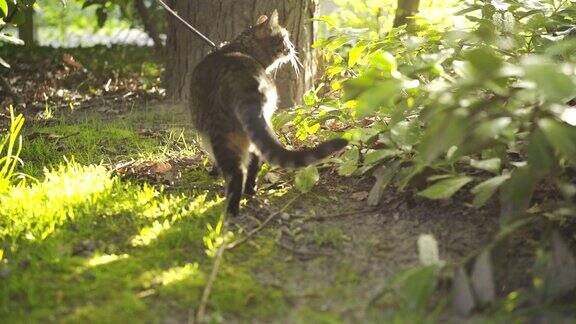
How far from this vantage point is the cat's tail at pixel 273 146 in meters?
2.54

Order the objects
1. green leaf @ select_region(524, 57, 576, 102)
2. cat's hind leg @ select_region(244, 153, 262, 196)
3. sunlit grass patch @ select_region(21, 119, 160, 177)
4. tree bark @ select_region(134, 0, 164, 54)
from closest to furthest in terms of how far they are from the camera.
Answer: green leaf @ select_region(524, 57, 576, 102), cat's hind leg @ select_region(244, 153, 262, 196), sunlit grass patch @ select_region(21, 119, 160, 177), tree bark @ select_region(134, 0, 164, 54)

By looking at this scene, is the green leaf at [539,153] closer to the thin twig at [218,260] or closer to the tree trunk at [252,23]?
the thin twig at [218,260]

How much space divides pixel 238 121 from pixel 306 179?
17.6 inches

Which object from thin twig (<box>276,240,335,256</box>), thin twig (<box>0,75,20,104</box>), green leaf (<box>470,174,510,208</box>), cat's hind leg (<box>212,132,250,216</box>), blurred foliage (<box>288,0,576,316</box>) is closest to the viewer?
blurred foliage (<box>288,0,576,316</box>)

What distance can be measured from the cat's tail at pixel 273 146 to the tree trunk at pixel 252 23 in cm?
178

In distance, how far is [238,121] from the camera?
9.67 ft

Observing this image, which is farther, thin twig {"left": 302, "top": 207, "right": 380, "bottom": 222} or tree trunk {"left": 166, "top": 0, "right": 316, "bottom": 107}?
tree trunk {"left": 166, "top": 0, "right": 316, "bottom": 107}

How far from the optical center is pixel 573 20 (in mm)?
3199

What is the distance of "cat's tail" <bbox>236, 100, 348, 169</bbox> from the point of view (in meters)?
2.54

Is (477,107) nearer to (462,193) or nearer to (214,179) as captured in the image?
(462,193)

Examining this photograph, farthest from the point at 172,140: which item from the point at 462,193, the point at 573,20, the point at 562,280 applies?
the point at 562,280

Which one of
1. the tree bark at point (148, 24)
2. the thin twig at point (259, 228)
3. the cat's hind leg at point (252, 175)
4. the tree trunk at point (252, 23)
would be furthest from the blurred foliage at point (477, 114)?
the tree bark at point (148, 24)

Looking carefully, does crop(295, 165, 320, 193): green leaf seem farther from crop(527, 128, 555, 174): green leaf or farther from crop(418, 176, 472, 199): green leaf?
A: crop(527, 128, 555, 174): green leaf

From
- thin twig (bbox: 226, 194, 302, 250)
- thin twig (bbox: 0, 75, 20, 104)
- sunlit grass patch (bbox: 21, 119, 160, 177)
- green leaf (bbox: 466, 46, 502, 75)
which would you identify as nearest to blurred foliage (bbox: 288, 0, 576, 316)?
green leaf (bbox: 466, 46, 502, 75)
